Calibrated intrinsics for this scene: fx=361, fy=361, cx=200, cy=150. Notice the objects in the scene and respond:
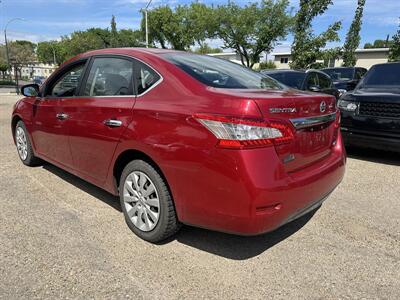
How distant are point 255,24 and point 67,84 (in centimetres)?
3594

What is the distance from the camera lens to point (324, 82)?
902 cm

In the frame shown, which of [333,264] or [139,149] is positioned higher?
[139,149]

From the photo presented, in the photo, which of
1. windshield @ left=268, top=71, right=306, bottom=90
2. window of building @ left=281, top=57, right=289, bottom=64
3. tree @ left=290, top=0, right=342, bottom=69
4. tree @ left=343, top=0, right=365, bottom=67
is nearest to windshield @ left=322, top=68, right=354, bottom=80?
tree @ left=290, top=0, right=342, bottom=69

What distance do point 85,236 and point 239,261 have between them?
1413 millimetres

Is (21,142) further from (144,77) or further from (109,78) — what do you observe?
(144,77)

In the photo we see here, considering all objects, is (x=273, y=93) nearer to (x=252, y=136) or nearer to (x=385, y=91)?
(x=252, y=136)

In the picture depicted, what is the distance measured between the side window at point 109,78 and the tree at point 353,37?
23880mm

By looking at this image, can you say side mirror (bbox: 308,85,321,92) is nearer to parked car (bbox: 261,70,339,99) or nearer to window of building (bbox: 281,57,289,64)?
parked car (bbox: 261,70,339,99)

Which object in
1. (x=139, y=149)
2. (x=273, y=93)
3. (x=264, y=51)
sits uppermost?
(x=264, y=51)

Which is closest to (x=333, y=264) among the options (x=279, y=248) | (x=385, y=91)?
(x=279, y=248)

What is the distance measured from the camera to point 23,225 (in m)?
3.51

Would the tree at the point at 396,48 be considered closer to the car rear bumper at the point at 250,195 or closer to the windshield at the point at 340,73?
the windshield at the point at 340,73

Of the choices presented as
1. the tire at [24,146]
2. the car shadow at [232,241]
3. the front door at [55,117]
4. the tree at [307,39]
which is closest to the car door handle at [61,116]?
the front door at [55,117]

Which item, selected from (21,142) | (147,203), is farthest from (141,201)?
(21,142)
